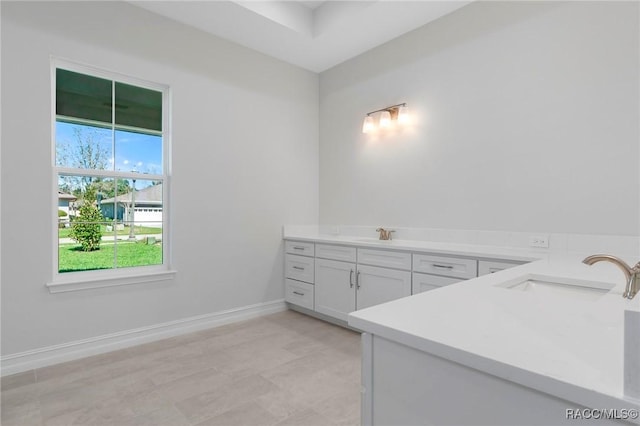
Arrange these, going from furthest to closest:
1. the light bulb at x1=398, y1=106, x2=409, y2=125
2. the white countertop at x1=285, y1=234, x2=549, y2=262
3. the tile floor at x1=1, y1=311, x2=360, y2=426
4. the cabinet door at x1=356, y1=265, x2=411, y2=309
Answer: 1. the light bulb at x1=398, y1=106, x2=409, y2=125
2. the cabinet door at x1=356, y1=265, x2=411, y2=309
3. the white countertop at x1=285, y1=234, x2=549, y2=262
4. the tile floor at x1=1, y1=311, x2=360, y2=426

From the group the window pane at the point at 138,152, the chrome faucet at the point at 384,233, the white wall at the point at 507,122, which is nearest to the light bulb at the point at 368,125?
the white wall at the point at 507,122

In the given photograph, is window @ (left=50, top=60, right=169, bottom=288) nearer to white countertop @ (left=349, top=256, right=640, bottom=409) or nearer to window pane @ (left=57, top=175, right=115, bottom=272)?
window pane @ (left=57, top=175, right=115, bottom=272)

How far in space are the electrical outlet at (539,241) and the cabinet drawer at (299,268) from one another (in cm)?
200

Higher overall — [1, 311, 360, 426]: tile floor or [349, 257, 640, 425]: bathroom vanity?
[349, 257, 640, 425]: bathroom vanity

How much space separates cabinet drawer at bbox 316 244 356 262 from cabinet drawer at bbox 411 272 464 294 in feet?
2.14

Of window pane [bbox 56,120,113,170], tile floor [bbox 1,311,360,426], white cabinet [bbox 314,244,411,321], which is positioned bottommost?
tile floor [bbox 1,311,360,426]

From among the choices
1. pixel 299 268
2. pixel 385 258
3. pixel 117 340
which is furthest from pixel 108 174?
pixel 385 258

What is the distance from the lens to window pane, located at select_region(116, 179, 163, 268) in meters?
2.97

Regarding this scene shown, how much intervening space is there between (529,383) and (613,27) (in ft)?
→ 8.83

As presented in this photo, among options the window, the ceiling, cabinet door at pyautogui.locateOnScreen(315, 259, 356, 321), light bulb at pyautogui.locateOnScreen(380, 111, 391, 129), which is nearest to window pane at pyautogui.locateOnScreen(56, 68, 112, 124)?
the window

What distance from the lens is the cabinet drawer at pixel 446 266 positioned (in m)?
2.37

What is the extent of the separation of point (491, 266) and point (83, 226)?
311cm

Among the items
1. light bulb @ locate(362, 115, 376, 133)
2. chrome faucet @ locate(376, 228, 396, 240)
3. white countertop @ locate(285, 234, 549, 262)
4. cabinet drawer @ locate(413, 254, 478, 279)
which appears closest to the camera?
white countertop @ locate(285, 234, 549, 262)

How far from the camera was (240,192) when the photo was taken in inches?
141
